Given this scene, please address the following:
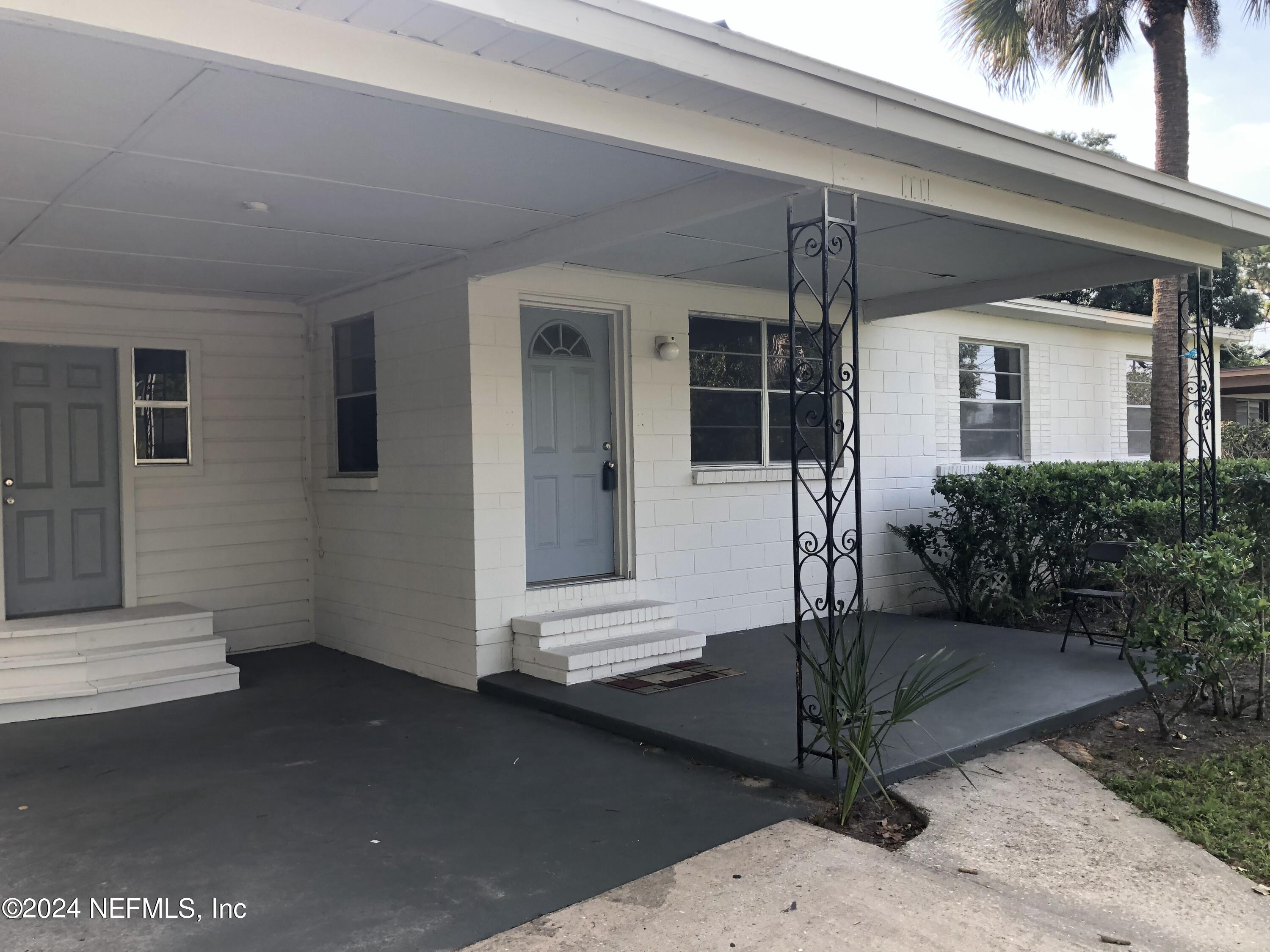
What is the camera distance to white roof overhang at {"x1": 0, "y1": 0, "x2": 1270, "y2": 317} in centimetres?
293

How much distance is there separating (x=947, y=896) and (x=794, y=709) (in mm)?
1946

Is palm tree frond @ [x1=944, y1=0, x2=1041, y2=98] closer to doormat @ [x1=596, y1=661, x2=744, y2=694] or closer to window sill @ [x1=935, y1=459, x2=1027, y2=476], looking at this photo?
window sill @ [x1=935, y1=459, x2=1027, y2=476]

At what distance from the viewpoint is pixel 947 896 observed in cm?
324

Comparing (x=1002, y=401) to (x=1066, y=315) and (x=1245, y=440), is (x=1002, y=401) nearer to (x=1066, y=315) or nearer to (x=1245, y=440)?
(x=1066, y=315)

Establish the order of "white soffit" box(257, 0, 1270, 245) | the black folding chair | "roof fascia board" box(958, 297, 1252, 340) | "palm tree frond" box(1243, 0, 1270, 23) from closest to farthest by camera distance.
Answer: "white soffit" box(257, 0, 1270, 245) → the black folding chair → "roof fascia board" box(958, 297, 1252, 340) → "palm tree frond" box(1243, 0, 1270, 23)

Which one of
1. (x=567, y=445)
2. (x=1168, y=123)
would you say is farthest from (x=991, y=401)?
(x=567, y=445)

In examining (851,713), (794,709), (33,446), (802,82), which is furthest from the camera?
(33,446)

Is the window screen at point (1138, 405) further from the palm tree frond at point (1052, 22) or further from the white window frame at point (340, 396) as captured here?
the white window frame at point (340, 396)

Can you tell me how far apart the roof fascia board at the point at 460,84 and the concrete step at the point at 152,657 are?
4503 mm

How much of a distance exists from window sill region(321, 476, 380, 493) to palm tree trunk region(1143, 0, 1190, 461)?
805 centimetres

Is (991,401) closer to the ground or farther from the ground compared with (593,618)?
farther from the ground

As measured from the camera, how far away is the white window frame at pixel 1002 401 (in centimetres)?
938

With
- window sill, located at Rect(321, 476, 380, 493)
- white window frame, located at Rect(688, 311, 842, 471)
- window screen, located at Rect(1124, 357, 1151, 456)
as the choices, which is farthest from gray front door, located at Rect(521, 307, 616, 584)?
window screen, located at Rect(1124, 357, 1151, 456)

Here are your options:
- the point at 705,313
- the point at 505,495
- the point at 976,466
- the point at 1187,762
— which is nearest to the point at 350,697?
the point at 505,495
